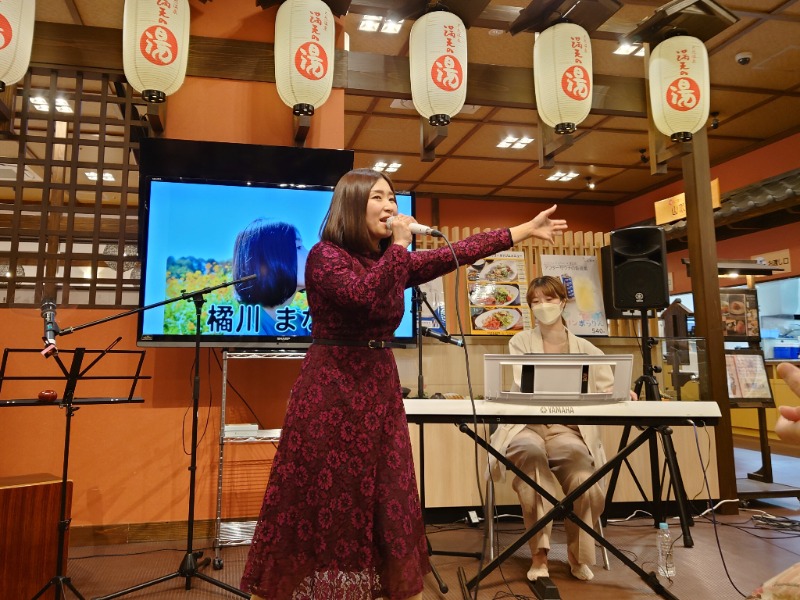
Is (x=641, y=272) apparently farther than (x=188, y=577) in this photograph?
Yes

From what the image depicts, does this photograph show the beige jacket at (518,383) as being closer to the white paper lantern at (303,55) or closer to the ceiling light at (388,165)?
the white paper lantern at (303,55)

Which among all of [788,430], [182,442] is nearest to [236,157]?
[182,442]

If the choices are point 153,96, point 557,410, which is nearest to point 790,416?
point 557,410

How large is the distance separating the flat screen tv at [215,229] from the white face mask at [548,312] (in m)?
0.86

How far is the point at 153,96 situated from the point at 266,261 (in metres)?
1.15

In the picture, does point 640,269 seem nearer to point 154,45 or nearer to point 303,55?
point 303,55

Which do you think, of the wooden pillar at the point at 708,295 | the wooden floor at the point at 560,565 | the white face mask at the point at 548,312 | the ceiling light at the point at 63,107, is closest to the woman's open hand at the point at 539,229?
the white face mask at the point at 548,312

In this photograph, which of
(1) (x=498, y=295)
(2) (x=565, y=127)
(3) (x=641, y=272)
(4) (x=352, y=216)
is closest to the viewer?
(4) (x=352, y=216)

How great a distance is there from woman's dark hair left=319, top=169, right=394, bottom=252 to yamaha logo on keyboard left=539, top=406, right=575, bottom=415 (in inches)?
41.7

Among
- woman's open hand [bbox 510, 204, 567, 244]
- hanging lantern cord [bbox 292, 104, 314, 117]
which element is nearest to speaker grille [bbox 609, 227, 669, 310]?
woman's open hand [bbox 510, 204, 567, 244]

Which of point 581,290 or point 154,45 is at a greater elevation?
point 154,45

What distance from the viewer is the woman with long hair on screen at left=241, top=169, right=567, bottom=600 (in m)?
1.67

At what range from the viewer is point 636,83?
4.54 m

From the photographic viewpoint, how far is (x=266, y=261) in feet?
11.5
